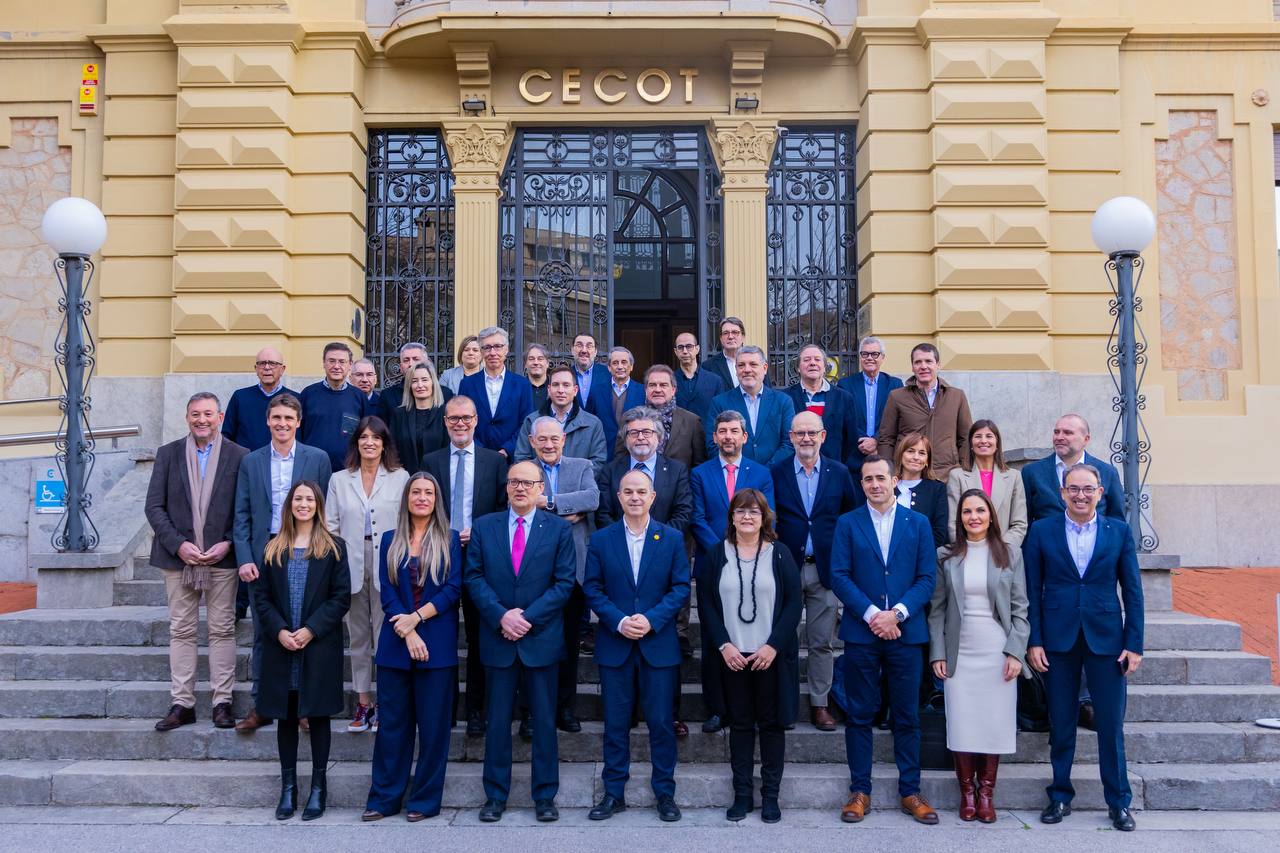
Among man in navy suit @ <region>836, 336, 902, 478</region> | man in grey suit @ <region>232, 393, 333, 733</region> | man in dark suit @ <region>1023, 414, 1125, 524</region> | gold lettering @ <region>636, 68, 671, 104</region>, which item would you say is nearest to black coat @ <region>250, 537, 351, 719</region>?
man in grey suit @ <region>232, 393, 333, 733</region>

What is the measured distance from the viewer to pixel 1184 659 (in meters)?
7.63

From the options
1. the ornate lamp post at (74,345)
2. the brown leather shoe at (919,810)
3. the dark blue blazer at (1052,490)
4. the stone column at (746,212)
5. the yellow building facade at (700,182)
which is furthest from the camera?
the stone column at (746,212)

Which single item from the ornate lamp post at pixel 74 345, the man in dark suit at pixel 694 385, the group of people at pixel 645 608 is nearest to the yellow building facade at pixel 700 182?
the ornate lamp post at pixel 74 345

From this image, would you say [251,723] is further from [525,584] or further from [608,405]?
[608,405]

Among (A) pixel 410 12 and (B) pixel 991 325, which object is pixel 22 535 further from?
(B) pixel 991 325

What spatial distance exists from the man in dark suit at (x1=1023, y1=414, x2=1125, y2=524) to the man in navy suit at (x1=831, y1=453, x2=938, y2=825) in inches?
47.0

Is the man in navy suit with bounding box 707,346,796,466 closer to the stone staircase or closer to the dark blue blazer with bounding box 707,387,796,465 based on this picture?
the dark blue blazer with bounding box 707,387,796,465

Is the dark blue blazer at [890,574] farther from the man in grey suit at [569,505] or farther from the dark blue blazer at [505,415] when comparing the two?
the dark blue blazer at [505,415]

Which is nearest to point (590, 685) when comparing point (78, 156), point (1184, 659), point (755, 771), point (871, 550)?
point (755, 771)

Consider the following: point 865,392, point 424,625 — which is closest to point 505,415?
point 424,625

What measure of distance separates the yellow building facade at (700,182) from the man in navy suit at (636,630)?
599cm

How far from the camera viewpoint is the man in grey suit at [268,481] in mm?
7039

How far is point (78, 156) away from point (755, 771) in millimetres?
10079

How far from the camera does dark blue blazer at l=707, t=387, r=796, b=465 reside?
7.94 m
